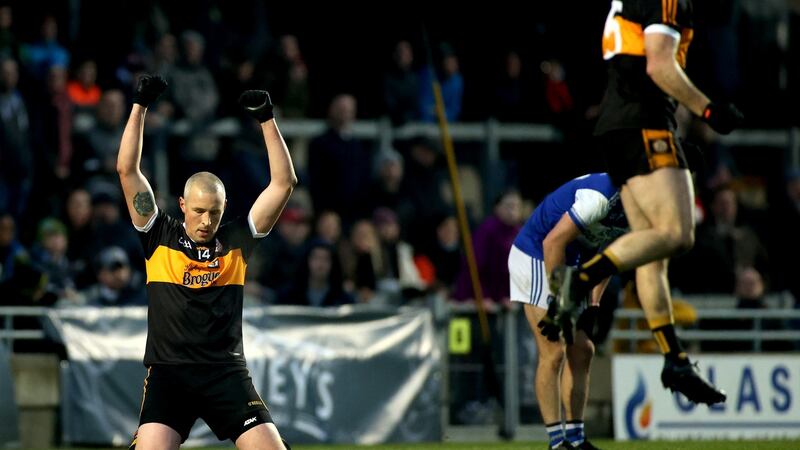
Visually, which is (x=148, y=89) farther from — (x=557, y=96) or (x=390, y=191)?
(x=557, y=96)

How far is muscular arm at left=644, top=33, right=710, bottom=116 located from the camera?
9109 millimetres

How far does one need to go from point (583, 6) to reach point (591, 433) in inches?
277

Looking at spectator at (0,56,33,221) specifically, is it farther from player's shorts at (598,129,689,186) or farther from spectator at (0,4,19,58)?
player's shorts at (598,129,689,186)

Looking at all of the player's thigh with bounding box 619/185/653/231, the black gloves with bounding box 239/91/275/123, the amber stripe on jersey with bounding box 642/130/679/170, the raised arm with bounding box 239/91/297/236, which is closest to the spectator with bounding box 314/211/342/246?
the raised arm with bounding box 239/91/297/236

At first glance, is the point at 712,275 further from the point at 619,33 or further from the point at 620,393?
the point at 619,33

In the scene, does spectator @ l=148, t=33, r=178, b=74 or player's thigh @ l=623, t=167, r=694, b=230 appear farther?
spectator @ l=148, t=33, r=178, b=74

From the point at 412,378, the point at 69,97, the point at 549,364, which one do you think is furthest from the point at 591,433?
the point at 69,97

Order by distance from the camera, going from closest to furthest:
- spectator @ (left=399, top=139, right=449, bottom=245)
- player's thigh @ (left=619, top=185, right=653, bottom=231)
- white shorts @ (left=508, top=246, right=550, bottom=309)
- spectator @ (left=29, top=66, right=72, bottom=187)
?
player's thigh @ (left=619, top=185, right=653, bottom=231), white shorts @ (left=508, top=246, right=550, bottom=309), spectator @ (left=29, top=66, right=72, bottom=187), spectator @ (left=399, top=139, right=449, bottom=245)

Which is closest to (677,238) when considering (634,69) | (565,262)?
(634,69)

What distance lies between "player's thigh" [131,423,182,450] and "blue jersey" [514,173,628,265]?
2960mm

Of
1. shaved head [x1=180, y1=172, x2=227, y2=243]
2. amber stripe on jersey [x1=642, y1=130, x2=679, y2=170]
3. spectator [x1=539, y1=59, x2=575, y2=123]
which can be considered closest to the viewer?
shaved head [x1=180, y1=172, x2=227, y2=243]

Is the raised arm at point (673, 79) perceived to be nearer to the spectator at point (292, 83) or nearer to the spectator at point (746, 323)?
the spectator at point (746, 323)

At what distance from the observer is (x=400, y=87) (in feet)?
62.5

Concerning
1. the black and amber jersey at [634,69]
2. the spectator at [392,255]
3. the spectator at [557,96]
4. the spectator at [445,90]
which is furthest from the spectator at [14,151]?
the black and amber jersey at [634,69]
